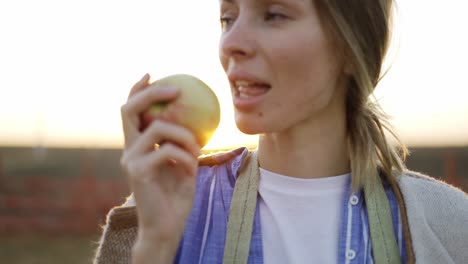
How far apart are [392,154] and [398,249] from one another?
33cm

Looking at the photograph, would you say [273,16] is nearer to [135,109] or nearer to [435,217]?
[135,109]

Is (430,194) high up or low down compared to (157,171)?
down

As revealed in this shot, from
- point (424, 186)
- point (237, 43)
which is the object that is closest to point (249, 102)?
point (237, 43)

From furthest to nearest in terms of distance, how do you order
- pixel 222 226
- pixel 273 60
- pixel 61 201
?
pixel 61 201 < pixel 222 226 < pixel 273 60

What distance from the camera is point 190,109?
5.95 ft

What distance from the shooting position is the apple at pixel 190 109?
70.6 inches

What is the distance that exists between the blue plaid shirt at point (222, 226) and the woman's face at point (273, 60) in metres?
0.24

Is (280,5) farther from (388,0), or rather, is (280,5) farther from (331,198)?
(331,198)

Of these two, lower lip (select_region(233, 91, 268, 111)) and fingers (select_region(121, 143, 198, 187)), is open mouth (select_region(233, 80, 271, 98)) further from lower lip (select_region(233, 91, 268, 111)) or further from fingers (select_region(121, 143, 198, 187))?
fingers (select_region(121, 143, 198, 187))

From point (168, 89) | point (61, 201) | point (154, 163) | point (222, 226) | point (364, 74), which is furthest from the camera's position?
point (61, 201)

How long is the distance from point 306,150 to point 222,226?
330mm

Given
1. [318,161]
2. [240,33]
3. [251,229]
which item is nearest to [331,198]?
[318,161]

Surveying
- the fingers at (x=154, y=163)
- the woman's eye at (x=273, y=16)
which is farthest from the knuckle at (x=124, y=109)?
the woman's eye at (x=273, y=16)

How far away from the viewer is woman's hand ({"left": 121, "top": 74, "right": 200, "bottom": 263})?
1.66m
